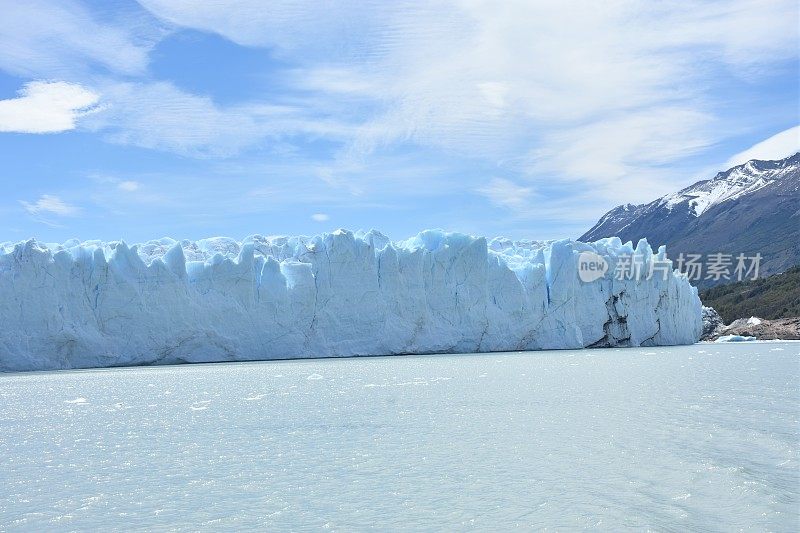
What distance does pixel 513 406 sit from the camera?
421 inches

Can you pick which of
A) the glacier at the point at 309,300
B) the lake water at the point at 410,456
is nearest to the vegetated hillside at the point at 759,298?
the glacier at the point at 309,300

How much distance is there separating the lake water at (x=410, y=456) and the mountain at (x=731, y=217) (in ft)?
215

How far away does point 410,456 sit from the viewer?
7.27 meters

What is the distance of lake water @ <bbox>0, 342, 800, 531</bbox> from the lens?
5.32m

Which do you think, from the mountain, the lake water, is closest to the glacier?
the lake water

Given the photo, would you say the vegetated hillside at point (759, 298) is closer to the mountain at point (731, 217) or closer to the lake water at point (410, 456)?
the mountain at point (731, 217)

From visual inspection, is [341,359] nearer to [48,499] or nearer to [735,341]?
[48,499]

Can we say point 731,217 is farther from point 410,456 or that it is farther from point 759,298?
point 410,456

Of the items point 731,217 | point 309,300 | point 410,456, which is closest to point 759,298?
point 309,300

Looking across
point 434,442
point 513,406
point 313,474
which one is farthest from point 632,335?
point 313,474

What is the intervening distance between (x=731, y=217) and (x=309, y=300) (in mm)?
90843

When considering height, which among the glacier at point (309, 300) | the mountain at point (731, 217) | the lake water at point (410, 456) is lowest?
the lake water at point (410, 456)

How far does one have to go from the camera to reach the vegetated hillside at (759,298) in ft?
148

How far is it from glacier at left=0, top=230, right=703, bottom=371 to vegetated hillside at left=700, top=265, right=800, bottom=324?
71.8ft
